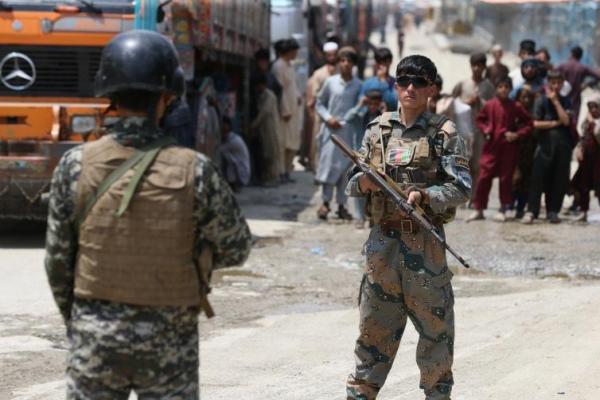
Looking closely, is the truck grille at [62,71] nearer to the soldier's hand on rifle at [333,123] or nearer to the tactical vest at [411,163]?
the soldier's hand on rifle at [333,123]

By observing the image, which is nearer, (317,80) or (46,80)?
(46,80)

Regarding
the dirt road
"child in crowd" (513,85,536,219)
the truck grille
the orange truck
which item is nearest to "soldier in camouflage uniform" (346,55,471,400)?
the dirt road

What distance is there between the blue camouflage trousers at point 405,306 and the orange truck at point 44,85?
559 cm

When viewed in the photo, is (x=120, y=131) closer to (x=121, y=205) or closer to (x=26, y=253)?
(x=121, y=205)

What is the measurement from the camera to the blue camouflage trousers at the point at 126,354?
3572 millimetres

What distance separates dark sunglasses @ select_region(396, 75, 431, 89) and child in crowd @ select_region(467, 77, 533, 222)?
7.51 meters

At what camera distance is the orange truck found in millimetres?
10469

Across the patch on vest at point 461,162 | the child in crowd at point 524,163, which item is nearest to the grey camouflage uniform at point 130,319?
the patch on vest at point 461,162

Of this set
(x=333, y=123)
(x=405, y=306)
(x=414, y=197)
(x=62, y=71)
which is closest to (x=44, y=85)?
(x=62, y=71)

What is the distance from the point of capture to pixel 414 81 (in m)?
5.20

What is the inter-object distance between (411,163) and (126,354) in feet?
6.39

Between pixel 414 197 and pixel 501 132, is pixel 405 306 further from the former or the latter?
pixel 501 132

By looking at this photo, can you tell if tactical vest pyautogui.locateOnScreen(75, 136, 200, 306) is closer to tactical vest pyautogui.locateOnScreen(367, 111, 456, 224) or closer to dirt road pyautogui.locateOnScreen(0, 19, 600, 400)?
tactical vest pyautogui.locateOnScreen(367, 111, 456, 224)

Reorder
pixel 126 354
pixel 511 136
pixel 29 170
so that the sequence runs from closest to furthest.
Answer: pixel 126 354
pixel 29 170
pixel 511 136
